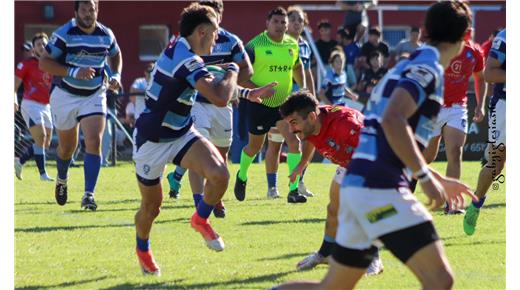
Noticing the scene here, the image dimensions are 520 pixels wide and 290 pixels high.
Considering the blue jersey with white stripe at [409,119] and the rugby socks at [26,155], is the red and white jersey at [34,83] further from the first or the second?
the blue jersey with white stripe at [409,119]

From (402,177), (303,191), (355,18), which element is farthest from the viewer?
(355,18)

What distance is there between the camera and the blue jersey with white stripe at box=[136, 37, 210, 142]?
27.4 ft

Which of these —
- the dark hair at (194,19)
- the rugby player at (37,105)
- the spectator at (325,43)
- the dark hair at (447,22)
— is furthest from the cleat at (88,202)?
the spectator at (325,43)

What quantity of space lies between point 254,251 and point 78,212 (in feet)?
12.3

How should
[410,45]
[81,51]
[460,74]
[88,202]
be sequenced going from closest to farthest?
[460,74] → [81,51] → [88,202] → [410,45]

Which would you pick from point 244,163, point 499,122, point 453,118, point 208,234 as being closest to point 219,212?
point 244,163

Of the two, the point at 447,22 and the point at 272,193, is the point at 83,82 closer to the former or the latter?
the point at 272,193

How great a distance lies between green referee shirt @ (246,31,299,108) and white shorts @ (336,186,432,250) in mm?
8133

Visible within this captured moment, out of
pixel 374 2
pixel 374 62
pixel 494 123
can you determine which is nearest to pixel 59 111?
pixel 494 123

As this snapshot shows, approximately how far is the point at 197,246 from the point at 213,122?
270 centimetres

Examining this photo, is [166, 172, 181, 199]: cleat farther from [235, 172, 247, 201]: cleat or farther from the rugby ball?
the rugby ball

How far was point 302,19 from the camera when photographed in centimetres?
1559

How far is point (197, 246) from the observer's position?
10391mm

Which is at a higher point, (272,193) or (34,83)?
(34,83)
